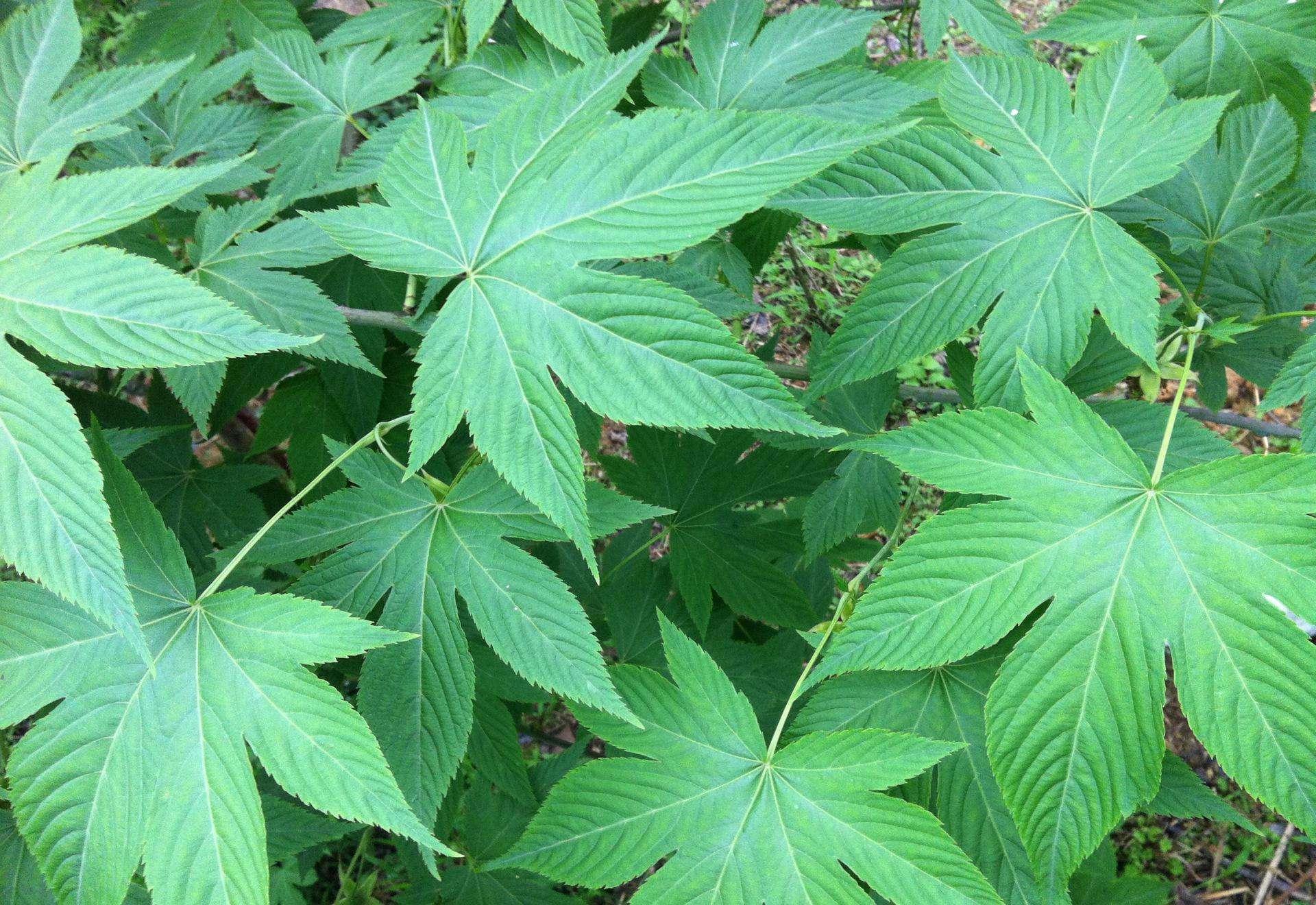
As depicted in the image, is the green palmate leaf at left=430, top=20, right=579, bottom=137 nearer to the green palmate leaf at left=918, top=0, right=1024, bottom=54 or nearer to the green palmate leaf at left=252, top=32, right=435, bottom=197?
the green palmate leaf at left=252, top=32, right=435, bottom=197

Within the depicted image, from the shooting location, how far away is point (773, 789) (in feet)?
4.16

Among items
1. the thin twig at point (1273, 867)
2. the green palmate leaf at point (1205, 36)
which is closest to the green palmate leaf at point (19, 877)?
the green palmate leaf at point (1205, 36)

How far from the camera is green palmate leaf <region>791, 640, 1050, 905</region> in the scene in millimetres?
1275

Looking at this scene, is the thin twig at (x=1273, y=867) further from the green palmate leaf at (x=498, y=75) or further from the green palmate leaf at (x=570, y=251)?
the green palmate leaf at (x=498, y=75)

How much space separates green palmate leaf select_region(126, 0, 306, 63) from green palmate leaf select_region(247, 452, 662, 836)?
51.7 inches

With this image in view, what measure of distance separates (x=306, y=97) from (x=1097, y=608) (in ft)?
6.02

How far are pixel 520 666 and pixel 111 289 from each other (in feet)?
2.51

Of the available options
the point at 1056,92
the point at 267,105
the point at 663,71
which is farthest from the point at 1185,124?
the point at 267,105

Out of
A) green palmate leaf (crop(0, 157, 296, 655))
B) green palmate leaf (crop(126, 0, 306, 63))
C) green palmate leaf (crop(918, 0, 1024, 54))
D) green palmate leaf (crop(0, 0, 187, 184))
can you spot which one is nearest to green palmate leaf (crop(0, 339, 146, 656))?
green palmate leaf (crop(0, 157, 296, 655))

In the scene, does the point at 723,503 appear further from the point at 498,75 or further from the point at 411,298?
the point at 498,75

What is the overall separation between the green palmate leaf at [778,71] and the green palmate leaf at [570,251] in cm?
54

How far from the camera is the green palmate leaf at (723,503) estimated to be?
6.29 feet

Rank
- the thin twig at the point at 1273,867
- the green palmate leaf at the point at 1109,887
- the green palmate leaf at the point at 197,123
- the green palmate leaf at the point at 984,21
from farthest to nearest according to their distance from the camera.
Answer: the thin twig at the point at 1273,867 < the green palmate leaf at the point at 1109,887 < the green palmate leaf at the point at 197,123 < the green palmate leaf at the point at 984,21

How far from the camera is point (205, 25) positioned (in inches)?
81.3
